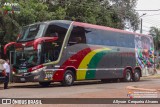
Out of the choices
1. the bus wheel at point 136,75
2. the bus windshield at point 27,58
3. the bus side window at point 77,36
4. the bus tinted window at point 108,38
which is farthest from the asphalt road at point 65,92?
the bus wheel at point 136,75

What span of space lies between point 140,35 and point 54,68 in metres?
11.3

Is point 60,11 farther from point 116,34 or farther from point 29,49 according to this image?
point 29,49

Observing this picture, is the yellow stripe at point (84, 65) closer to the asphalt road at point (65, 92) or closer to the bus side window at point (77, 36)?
the bus side window at point (77, 36)

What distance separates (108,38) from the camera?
26875 mm

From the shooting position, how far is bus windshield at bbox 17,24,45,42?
863 inches

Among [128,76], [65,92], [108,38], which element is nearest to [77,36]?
[108,38]

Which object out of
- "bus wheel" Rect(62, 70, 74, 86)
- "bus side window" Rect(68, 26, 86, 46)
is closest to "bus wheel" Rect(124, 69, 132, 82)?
"bus side window" Rect(68, 26, 86, 46)

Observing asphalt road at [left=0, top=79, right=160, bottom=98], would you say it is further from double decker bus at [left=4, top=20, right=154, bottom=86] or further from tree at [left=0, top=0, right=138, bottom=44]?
tree at [left=0, top=0, right=138, bottom=44]

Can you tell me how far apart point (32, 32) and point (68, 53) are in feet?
8.21

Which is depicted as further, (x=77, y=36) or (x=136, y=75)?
(x=136, y=75)

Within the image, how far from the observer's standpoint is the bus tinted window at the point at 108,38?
25.0 metres

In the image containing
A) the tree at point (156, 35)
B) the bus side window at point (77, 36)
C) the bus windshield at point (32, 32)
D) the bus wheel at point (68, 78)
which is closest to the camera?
the bus windshield at point (32, 32)

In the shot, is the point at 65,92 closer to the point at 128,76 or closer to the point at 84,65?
the point at 84,65

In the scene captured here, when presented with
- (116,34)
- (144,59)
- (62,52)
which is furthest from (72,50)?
(144,59)
